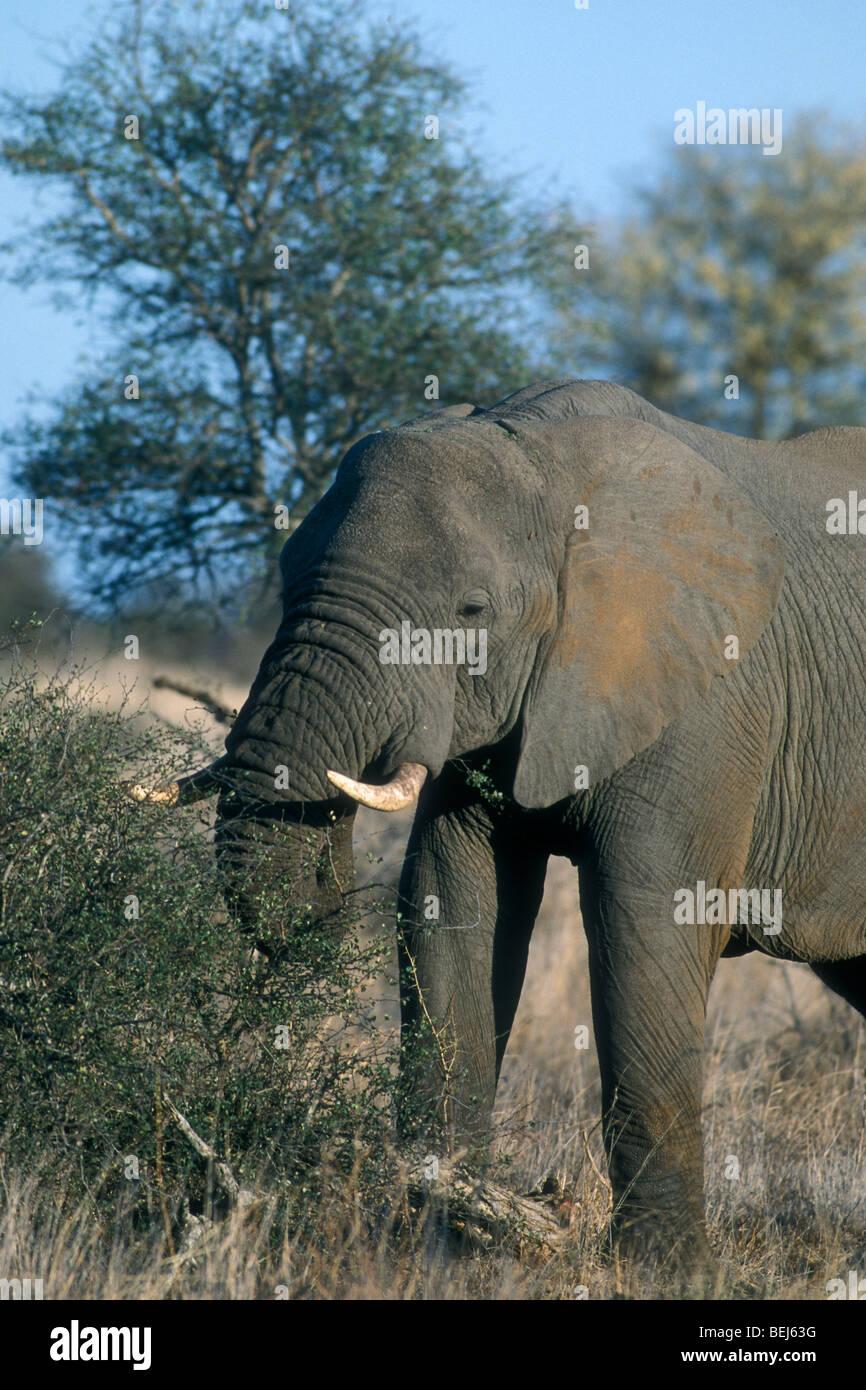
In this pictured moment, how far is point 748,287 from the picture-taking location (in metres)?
22.7

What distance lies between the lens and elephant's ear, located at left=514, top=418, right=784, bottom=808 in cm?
568

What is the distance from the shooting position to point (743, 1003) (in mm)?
10805

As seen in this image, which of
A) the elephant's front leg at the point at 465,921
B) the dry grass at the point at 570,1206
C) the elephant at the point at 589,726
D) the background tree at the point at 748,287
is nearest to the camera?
the dry grass at the point at 570,1206

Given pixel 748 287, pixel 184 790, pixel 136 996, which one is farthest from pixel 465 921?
pixel 748 287

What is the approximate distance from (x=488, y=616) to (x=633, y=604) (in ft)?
1.91

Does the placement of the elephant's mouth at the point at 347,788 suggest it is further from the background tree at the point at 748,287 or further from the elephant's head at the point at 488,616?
the background tree at the point at 748,287

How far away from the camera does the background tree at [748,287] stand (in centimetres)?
2141

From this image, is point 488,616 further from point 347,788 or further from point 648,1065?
point 648,1065

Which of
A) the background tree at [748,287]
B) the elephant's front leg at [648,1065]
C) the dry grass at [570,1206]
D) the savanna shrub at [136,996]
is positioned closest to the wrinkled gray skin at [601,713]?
the elephant's front leg at [648,1065]

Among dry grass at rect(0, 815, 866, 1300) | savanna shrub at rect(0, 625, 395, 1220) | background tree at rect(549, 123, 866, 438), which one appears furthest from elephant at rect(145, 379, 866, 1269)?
background tree at rect(549, 123, 866, 438)

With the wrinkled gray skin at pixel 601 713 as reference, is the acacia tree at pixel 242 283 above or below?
above

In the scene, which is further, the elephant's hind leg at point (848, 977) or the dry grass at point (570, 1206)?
the elephant's hind leg at point (848, 977)

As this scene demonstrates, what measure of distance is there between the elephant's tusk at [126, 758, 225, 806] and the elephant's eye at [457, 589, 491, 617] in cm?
100
